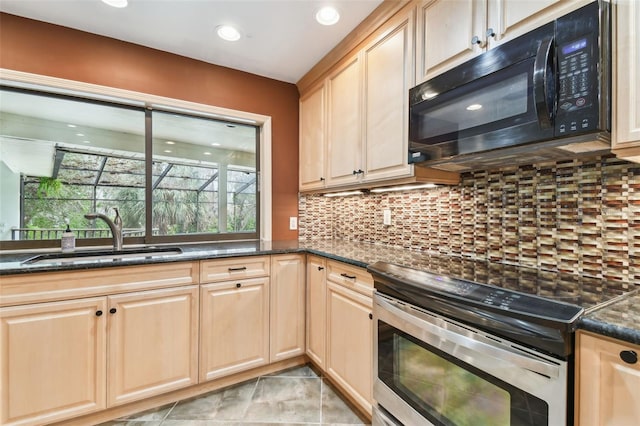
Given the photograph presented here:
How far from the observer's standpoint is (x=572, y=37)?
0.95 metres

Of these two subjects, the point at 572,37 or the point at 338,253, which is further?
the point at 338,253

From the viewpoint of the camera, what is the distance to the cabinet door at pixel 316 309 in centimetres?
198

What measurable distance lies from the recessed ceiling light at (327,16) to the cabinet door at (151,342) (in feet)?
6.13

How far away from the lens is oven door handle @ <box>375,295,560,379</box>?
2.70 feet

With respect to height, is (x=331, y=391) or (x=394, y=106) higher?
(x=394, y=106)

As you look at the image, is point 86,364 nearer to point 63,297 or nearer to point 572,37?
point 63,297

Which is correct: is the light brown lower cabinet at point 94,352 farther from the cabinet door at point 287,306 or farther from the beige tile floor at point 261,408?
the cabinet door at point 287,306

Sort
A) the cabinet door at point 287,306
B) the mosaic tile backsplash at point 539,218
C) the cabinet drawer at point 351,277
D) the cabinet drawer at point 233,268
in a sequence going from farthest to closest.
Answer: the cabinet door at point 287,306 < the cabinet drawer at point 233,268 < the cabinet drawer at point 351,277 < the mosaic tile backsplash at point 539,218

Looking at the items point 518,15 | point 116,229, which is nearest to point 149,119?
point 116,229

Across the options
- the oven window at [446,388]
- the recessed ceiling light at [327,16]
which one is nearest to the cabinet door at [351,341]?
the oven window at [446,388]

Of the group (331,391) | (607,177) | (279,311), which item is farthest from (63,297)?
(607,177)

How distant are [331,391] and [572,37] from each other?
2.13 meters

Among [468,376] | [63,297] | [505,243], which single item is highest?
[505,243]

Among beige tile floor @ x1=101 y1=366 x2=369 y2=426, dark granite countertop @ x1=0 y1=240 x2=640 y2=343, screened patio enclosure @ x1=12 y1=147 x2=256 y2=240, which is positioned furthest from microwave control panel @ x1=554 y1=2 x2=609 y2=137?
screened patio enclosure @ x1=12 y1=147 x2=256 y2=240
